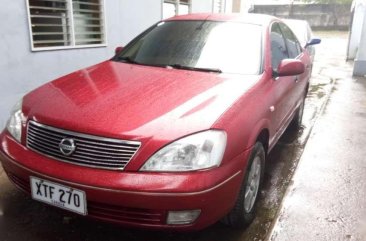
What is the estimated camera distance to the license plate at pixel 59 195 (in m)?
2.00

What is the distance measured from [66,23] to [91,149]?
3540 millimetres

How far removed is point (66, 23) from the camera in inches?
198

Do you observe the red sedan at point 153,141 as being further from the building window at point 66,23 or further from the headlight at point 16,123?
the building window at point 66,23

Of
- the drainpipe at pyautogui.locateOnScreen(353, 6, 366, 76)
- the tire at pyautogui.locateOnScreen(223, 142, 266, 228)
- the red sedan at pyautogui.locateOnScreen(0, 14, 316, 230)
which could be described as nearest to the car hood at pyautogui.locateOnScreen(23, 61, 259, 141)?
the red sedan at pyautogui.locateOnScreen(0, 14, 316, 230)

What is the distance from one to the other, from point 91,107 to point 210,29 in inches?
60.0

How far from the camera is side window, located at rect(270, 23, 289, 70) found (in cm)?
324

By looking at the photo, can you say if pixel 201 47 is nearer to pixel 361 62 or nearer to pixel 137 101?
pixel 137 101

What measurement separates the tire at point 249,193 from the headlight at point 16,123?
1493mm

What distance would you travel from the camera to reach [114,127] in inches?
80.1

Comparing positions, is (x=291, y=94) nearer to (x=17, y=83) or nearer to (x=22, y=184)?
(x=22, y=184)

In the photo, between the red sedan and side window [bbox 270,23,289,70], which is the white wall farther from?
the red sedan

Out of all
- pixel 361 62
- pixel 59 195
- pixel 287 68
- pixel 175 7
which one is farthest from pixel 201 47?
pixel 361 62

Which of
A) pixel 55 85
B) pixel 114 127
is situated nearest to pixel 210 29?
pixel 55 85

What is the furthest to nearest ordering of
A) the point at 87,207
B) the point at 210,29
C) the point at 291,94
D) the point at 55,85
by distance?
the point at 291,94, the point at 210,29, the point at 55,85, the point at 87,207
